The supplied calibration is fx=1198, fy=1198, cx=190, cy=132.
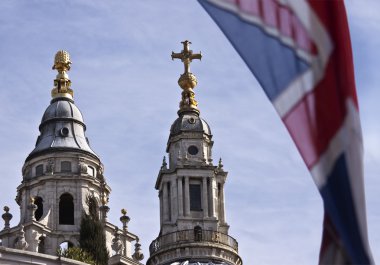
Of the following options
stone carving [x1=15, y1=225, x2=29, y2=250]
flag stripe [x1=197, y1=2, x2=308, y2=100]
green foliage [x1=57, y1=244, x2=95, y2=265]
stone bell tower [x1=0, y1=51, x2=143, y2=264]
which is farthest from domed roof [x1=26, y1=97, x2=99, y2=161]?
flag stripe [x1=197, y1=2, x2=308, y2=100]

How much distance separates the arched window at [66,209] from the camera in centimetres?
7788

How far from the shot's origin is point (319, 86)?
1944cm

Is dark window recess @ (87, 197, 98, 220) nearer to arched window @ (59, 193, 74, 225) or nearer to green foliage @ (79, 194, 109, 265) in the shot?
arched window @ (59, 193, 74, 225)

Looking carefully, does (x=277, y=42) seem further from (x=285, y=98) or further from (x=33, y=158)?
(x=33, y=158)

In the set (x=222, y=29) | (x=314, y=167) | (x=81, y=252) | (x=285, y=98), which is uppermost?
(x=81, y=252)

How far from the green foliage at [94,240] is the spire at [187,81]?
85.7 ft

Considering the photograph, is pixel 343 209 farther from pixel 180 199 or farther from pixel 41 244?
pixel 180 199

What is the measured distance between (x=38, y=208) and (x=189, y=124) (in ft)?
42.0

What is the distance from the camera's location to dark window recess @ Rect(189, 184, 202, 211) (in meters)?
81.9

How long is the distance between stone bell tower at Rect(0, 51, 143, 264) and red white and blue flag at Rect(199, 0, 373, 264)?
55.0 metres

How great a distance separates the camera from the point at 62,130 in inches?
3142

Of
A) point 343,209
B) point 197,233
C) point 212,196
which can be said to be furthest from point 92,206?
point 343,209

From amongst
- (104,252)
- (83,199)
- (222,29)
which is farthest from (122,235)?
(222,29)

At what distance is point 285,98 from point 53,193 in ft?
194
